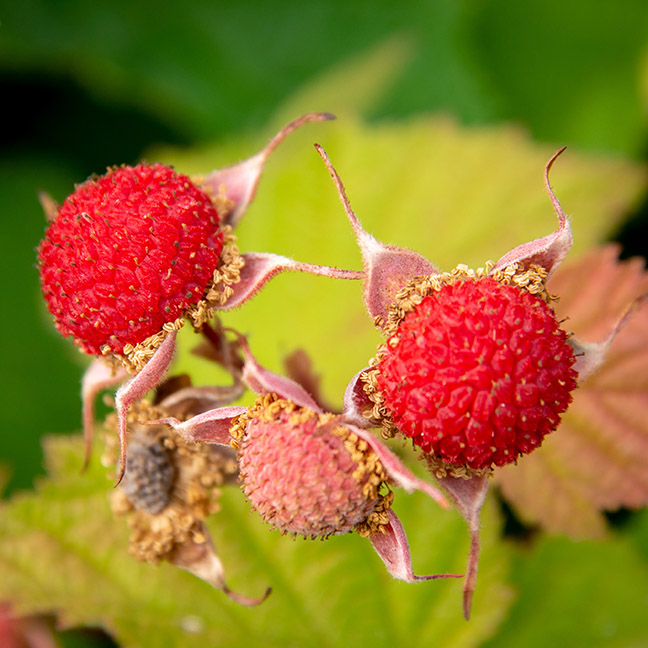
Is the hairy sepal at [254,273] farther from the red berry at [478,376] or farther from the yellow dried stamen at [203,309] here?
the red berry at [478,376]

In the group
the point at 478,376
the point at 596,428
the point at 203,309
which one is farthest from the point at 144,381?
the point at 596,428

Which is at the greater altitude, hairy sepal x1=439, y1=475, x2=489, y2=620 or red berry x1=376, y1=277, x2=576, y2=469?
red berry x1=376, y1=277, x2=576, y2=469

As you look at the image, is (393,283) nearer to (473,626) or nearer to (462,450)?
(462,450)

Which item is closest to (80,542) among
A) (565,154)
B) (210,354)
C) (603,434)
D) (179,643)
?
(179,643)

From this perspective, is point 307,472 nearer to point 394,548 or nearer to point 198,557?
point 394,548

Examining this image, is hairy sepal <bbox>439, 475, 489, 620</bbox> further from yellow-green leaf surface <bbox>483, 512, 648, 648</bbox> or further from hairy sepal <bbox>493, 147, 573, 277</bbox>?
yellow-green leaf surface <bbox>483, 512, 648, 648</bbox>

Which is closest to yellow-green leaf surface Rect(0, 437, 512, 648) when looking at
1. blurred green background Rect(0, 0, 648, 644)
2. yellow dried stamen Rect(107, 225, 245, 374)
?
yellow dried stamen Rect(107, 225, 245, 374)

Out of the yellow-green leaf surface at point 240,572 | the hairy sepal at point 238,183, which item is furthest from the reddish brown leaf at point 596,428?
the hairy sepal at point 238,183

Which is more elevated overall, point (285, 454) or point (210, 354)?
point (210, 354)
